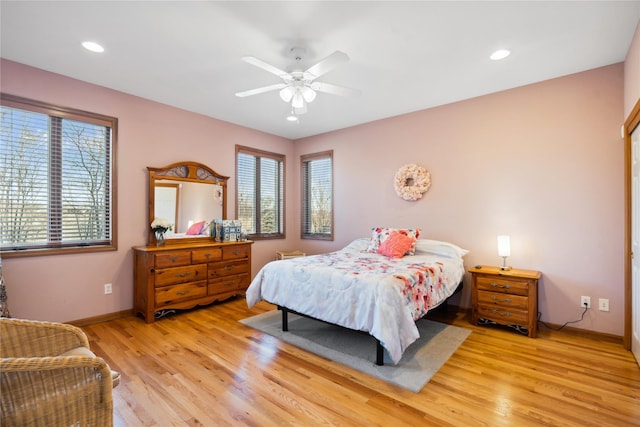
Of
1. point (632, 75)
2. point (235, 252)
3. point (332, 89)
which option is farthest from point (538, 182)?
point (235, 252)

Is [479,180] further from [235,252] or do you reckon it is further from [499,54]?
[235,252]

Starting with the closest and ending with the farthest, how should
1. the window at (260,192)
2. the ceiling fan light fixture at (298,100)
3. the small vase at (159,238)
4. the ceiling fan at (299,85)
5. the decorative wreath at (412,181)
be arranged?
the ceiling fan at (299,85) < the ceiling fan light fixture at (298,100) < the small vase at (159,238) < the decorative wreath at (412,181) < the window at (260,192)

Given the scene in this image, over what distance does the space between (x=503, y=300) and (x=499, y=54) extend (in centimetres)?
238

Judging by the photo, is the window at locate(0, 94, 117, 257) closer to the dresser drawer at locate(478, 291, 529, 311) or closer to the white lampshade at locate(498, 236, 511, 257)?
the dresser drawer at locate(478, 291, 529, 311)

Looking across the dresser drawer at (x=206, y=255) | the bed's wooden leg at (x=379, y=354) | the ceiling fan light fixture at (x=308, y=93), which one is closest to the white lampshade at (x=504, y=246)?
the bed's wooden leg at (x=379, y=354)

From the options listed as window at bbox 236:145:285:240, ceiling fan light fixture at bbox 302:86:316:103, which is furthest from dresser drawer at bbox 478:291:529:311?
window at bbox 236:145:285:240

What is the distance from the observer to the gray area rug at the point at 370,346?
230 centimetres

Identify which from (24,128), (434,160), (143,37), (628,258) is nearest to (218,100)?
(143,37)

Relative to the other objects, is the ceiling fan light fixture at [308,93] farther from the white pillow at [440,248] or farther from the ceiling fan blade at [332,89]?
the white pillow at [440,248]

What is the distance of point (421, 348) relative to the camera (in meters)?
2.73

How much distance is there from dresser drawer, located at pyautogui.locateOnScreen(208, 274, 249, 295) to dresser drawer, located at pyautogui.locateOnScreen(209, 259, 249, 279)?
0.19ft

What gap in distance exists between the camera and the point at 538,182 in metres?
3.26

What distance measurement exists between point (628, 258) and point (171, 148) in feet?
16.5

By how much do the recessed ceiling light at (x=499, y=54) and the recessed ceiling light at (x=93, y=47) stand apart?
136 inches
